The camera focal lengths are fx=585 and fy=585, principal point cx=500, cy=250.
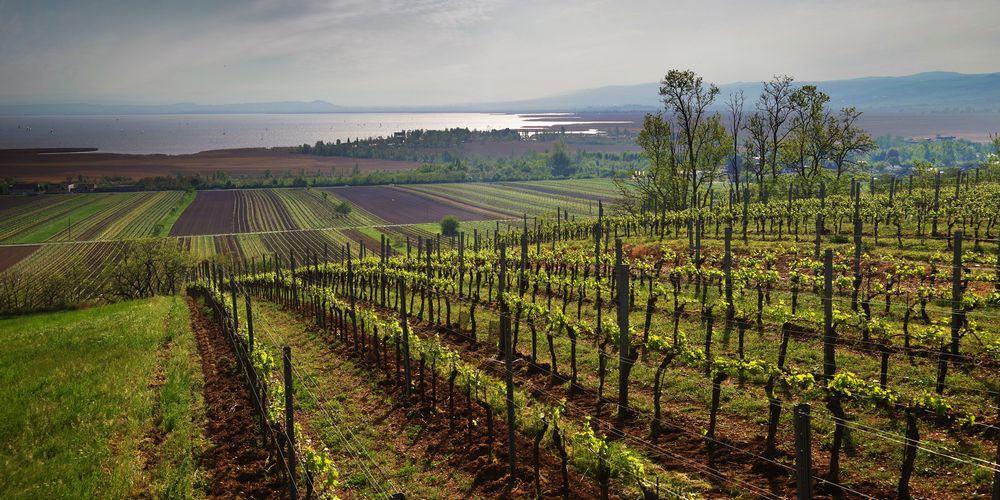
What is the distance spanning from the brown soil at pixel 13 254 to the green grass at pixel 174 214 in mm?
16811

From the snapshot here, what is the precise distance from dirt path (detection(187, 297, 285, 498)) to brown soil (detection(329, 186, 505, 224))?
9284 cm

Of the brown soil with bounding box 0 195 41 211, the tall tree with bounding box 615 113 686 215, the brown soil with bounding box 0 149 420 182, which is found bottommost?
the brown soil with bounding box 0 195 41 211

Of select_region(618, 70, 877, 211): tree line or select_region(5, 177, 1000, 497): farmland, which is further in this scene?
select_region(618, 70, 877, 211): tree line

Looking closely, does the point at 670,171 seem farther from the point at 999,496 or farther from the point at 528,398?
the point at 999,496

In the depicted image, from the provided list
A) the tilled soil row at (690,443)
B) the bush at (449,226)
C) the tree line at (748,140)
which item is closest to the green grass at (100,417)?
the tilled soil row at (690,443)

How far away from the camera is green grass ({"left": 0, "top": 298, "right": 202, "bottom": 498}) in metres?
11.0

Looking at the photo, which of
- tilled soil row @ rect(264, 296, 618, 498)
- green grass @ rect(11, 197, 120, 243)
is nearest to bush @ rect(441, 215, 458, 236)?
green grass @ rect(11, 197, 120, 243)

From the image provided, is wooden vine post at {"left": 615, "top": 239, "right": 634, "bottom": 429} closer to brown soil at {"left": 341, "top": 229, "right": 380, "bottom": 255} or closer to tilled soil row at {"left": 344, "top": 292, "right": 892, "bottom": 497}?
tilled soil row at {"left": 344, "top": 292, "right": 892, "bottom": 497}

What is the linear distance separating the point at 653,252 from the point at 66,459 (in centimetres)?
2577

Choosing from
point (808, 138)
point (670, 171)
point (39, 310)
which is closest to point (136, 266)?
point (39, 310)

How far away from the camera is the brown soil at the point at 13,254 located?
79.7 m

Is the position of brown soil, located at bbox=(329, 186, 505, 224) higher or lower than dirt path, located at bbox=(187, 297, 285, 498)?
higher

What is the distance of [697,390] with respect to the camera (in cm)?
1319

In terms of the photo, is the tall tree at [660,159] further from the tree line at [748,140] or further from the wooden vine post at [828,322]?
the wooden vine post at [828,322]
